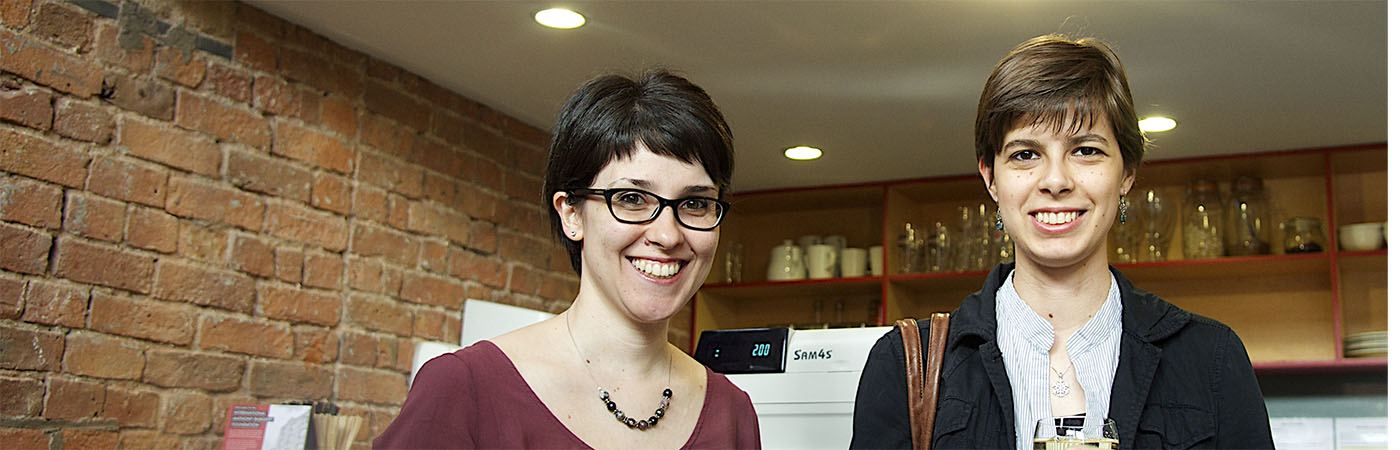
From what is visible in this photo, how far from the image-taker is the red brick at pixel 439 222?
3.54 meters

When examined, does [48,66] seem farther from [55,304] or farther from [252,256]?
[252,256]

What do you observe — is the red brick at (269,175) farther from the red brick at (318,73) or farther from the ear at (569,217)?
the ear at (569,217)

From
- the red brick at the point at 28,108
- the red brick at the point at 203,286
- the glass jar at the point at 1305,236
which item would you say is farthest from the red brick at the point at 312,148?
the glass jar at the point at 1305,236

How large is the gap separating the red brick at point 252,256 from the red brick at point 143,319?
7.2 inches

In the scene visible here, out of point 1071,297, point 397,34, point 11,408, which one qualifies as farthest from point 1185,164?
point 11,408

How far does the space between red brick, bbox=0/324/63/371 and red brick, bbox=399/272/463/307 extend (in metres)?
1.05

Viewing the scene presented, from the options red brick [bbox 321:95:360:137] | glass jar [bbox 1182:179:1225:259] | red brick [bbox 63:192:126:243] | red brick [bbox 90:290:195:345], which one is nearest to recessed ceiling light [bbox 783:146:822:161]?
glass jar [bbox 1182:179:1225:259]

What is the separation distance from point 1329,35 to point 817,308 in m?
2.43

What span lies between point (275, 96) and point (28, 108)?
671mm

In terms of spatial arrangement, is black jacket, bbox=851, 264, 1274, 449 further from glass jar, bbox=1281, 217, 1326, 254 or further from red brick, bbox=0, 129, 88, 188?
glass jar, bbox=1281, 217, 1326, 254

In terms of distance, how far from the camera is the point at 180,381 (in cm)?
281

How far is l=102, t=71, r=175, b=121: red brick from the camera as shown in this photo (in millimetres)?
2670

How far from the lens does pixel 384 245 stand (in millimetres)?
3418

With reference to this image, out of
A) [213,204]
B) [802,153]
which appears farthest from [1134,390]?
[802,153]
